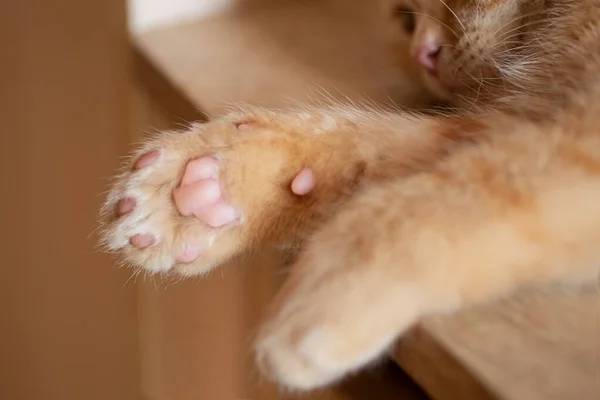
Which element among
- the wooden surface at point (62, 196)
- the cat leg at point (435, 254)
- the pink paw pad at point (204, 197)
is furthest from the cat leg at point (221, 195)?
the wooden surface at point (62, 196)

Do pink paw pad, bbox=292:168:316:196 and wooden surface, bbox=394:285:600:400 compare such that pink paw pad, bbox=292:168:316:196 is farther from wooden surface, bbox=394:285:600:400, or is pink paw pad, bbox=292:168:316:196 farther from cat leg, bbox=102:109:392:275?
wooden surface, bbox=394:285:600:400

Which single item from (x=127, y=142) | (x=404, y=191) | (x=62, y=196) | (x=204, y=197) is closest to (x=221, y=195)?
(x=204, y=197)

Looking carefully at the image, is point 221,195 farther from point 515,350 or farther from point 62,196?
point 62,196

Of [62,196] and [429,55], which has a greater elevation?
[429,55]

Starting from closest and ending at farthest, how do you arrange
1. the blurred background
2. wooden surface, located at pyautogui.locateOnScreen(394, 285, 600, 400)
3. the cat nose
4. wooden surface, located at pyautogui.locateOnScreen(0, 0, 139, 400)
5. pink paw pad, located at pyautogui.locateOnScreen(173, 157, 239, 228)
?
1. wooden surface, located at pyautogui.locateOnScreen(394, 285, 600, 400)
2. pink paw pad, located at pyautogui.locateOnScreen(173, 157, 239, 228)
3. the cat nose
4. the blurred background
5. wooden surface, located at pyautogui.locateOnScreen(0, 0, 139, 400)

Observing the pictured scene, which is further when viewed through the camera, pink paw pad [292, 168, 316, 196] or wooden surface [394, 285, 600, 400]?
pink paw pad [292, 168, 316, 196]

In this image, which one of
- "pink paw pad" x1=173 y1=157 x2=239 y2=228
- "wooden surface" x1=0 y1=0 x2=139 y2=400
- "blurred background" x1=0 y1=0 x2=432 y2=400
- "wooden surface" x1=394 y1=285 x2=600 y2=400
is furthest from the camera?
"wooden surface" x1=0 y1=0 x2=139 y2=400

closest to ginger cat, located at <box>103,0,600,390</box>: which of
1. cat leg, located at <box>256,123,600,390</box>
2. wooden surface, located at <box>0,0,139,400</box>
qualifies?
cat leg, located at <box>256,123,600,390</box>
